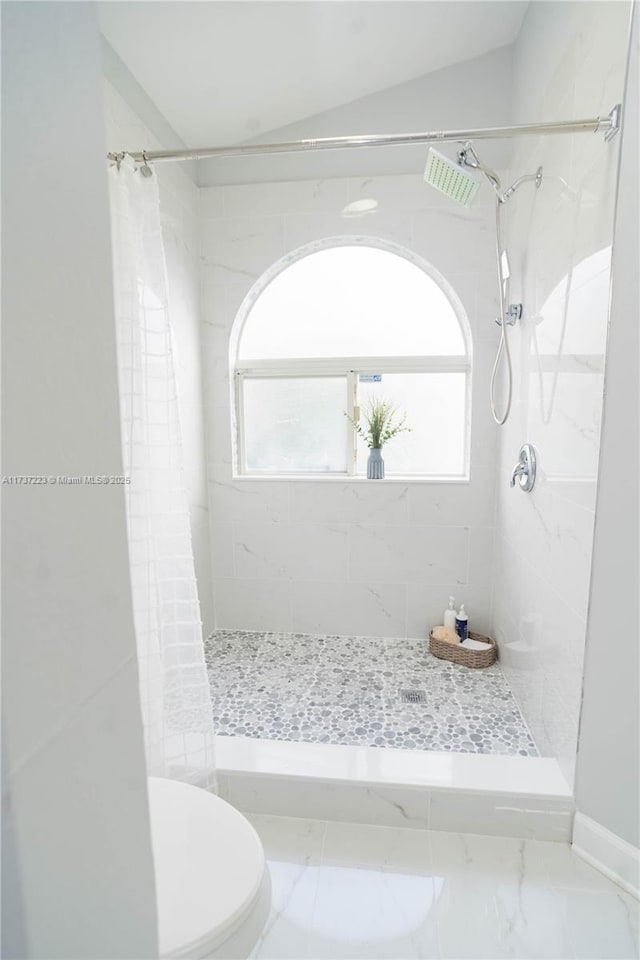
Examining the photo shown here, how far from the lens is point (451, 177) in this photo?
1659 mm

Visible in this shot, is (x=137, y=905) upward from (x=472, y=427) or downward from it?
downward

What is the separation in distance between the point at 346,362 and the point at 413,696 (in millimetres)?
1712

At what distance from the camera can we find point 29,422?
0.88 feet

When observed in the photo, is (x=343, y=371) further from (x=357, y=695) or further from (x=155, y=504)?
(x=357, y=695)

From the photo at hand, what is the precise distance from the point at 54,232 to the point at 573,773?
72.7 inches

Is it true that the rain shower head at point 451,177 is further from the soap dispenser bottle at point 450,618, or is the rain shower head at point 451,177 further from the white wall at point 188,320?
the soap dispenser bottle at point 450,618

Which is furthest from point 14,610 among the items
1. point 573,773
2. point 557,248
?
point 557,248

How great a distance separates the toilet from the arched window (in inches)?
72.3

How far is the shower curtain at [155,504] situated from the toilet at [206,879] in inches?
16.3

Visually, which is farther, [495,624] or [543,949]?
[495,624]

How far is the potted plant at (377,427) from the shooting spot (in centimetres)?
254

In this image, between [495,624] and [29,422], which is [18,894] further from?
[495,624]

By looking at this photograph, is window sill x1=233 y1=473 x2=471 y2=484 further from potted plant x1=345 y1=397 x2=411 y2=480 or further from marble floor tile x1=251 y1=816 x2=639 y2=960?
marble floor tile x1=251 y1=816 x2=639 y2=960

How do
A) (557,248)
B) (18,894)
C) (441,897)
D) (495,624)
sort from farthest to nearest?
(495,624) < (557,248) < (441,897) < (18,894)
